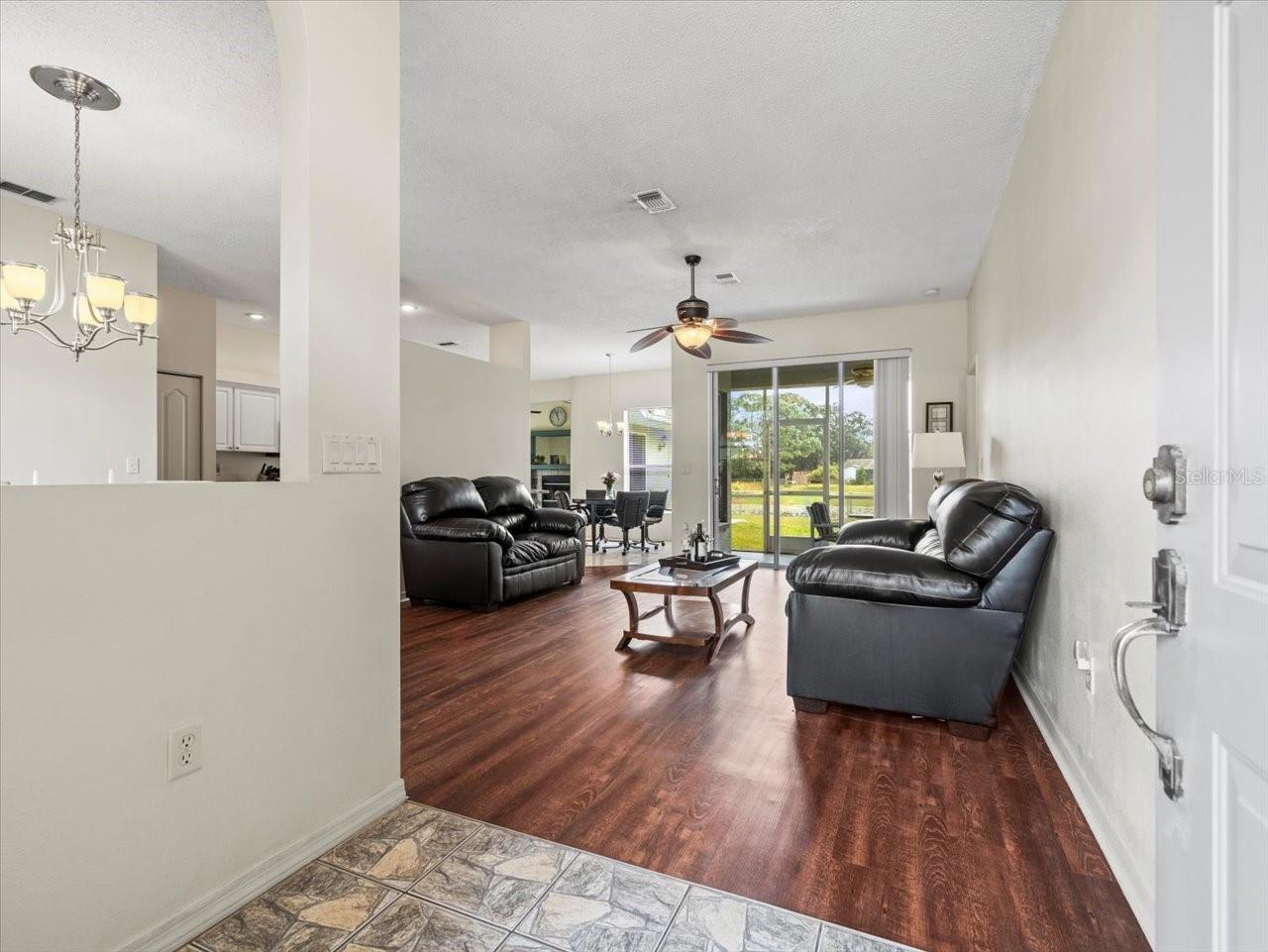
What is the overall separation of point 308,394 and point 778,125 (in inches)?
109

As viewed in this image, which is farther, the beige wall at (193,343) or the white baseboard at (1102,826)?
the beige wall at (193,343)

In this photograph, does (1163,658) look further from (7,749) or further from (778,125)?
(778,125)

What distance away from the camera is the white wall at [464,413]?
6.03m

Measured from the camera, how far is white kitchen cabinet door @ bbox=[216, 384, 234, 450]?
A: 261 inches

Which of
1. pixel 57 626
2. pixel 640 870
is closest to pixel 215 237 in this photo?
pixel 57 626

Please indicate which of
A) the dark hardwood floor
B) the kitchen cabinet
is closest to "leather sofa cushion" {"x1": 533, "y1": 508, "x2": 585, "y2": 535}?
the dark hardwood floor

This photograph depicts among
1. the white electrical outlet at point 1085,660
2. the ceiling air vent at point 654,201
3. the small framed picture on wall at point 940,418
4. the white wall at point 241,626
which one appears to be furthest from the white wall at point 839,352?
the white wall at point 241,626

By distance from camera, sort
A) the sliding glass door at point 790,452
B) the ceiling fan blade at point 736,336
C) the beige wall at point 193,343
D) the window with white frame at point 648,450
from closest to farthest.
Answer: the ceiling fan blade at point 736,336 < the beige wall at point 193,343 < the sliding glass door at point 790,452 < the window with white frame at point 648,450

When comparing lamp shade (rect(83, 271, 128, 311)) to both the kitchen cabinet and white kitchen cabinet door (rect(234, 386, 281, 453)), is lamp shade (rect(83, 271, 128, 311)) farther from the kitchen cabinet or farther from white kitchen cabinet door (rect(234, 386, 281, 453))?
white kitchen cabinet door (rect(234, 386, 281, 453))

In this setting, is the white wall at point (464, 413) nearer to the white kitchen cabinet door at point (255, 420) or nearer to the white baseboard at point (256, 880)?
the white kitchen cabinet door at point (255, 420)

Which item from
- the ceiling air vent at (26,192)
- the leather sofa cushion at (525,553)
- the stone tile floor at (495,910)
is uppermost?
the ceiling air vent at (26,192)

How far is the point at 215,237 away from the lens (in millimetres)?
4801

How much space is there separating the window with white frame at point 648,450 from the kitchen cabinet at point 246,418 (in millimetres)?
5798

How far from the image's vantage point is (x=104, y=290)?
3.18 meters
